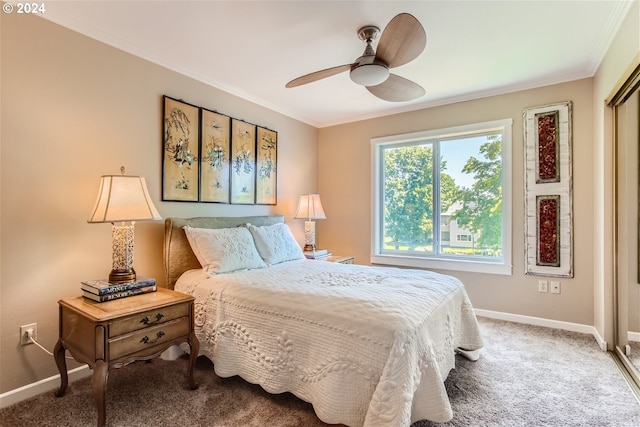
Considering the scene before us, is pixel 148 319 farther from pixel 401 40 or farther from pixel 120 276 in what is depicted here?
pixel 401 40

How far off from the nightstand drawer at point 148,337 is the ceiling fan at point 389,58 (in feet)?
6.19

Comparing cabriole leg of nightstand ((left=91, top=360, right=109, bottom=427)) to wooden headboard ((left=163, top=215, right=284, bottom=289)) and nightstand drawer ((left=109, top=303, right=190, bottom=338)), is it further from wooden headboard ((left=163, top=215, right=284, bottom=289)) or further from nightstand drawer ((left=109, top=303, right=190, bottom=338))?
wooden headboard ((left=163, top=215, right=284, bottom=289))

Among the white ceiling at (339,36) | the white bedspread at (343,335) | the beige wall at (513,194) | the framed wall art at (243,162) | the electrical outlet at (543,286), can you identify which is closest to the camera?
the white bedspread at (343,335)

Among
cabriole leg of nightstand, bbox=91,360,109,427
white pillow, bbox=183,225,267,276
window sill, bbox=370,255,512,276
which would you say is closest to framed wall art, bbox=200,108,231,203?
white pillow, bbox=183,225,267,276

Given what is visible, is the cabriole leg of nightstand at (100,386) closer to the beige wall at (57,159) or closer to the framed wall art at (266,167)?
the beige wall at (57,159)

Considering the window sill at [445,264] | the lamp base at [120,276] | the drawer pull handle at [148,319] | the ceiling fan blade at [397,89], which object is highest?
the ceiling fan blade at [397,89]

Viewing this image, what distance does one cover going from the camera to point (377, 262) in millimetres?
4164

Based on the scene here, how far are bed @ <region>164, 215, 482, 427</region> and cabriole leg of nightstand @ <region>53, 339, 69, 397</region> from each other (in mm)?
749

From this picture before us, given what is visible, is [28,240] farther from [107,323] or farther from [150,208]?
[107,323]

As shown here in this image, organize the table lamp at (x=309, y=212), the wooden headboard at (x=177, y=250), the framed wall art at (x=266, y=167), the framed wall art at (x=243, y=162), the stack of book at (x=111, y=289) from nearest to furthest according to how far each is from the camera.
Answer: the stack of book at (x=111, y=289) < the wooden headboard at (x=177, y=250) < the framed wall art at (x=243, y=162) < the framed wall art at (x=266, y=167) < the table lamp at (x=309, y=212)

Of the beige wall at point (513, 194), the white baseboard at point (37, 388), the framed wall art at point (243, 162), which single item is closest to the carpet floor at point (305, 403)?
the white baseboard at point (37, 388)

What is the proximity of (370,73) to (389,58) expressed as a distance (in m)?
0.15

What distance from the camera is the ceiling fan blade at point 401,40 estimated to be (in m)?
1.70

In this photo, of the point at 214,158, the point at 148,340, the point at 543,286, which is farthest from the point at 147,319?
the point at 543,286
